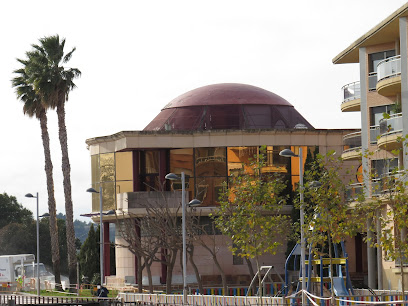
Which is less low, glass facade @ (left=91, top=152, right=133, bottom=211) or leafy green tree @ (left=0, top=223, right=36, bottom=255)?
glass facade @ (left=91, top=152, right=133, bottom=211)

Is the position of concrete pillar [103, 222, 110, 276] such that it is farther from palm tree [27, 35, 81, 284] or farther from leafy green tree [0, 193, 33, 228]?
leafy green tree [0, 193, 33, 228]

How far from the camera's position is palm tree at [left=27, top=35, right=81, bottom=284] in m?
73.6

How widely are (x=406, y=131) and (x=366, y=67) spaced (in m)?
8.13

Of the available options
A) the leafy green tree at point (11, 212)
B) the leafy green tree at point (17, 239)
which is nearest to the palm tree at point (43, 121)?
the leafy green tree at point (17, 239)

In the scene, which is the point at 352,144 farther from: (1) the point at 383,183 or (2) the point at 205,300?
(1) the point at 383,183

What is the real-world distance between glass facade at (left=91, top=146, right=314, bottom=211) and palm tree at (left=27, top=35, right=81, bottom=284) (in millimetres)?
4233

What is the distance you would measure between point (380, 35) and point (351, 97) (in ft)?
20.4

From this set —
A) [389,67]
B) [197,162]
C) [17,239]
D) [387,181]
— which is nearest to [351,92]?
[389,67]

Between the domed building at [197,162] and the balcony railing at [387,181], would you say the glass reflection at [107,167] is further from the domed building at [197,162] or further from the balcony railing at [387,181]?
the balcony railing at [387,181]

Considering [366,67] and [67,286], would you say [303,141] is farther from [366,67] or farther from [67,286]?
[67,286]

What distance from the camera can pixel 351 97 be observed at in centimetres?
6053

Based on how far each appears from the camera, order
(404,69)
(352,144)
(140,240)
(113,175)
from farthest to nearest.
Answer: (113,175), (140,240), (352,144), (404,69)

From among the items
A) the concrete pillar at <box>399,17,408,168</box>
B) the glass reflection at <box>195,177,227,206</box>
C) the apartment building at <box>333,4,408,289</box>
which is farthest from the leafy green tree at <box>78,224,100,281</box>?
the concrete pillar at <box>399,17,408,168</box>

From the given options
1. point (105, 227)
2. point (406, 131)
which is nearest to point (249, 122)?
point (105, 227)
